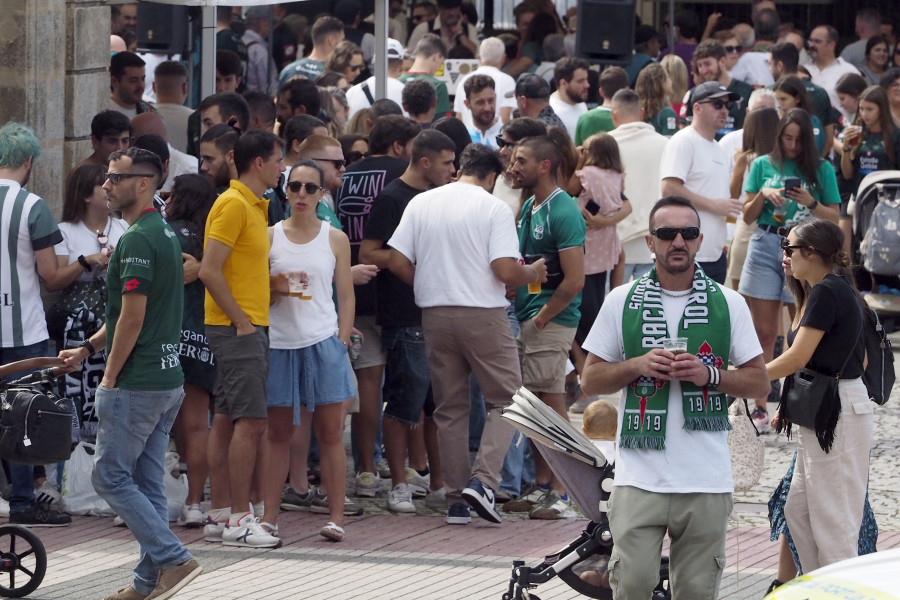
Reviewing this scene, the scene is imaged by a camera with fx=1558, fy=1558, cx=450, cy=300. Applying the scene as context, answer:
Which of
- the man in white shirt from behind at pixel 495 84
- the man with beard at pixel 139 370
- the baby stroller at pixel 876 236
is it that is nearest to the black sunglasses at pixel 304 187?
the man with beard at pixel 139 370

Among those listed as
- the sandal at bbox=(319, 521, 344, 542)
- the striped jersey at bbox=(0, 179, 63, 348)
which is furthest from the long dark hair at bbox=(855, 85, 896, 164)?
the striped jersey at bbox=(0, 179, 63, 348)

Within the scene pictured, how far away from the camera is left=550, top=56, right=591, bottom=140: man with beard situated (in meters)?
12.5

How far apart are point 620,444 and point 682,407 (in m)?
0.26

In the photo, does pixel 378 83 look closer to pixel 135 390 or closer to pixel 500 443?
pixel 500 443

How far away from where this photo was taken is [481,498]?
8.04 m

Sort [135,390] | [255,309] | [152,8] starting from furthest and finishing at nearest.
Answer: [152,8] < [255,309] < [135,390]

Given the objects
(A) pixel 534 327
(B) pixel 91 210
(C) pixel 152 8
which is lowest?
(A) pixel 534 327

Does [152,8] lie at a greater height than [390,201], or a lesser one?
greater

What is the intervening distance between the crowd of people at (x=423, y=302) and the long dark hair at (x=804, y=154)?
15 millimetres

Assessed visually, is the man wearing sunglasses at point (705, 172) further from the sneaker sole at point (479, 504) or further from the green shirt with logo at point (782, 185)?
the sneaker sole at point (479, 504)

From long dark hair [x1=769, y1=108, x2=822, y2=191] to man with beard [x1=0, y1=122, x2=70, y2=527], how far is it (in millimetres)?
4661

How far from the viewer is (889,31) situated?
20.3m

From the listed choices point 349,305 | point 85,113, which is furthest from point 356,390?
point 85,113

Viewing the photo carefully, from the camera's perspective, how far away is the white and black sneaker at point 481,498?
26.3ft
